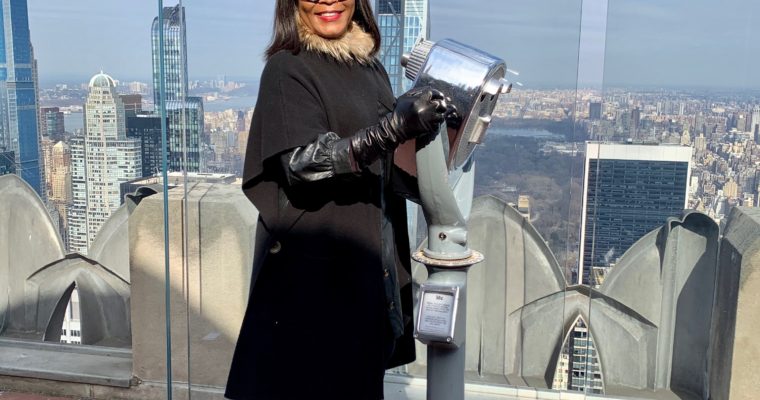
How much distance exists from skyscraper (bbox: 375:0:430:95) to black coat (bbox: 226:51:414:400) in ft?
2.94

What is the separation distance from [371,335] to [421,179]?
39 centimetres

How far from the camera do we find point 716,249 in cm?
269

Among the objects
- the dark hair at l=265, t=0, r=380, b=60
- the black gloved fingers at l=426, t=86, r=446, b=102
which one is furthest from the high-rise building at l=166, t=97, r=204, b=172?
the black gloved fingers at l=426, t=86, r=446, b=102

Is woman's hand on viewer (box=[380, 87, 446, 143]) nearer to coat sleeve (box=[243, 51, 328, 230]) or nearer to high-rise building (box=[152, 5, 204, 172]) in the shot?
coat sleeve (box=[243, 51, 328, 230])

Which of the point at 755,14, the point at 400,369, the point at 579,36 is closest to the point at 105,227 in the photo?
the point at 400,369

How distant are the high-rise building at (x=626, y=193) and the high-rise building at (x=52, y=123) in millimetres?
2222

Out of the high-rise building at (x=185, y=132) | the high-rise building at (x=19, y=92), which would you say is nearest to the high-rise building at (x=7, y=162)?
the high-rise building at (x=19, y=92)

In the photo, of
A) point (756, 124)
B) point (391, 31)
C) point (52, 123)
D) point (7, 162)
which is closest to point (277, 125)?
point (391, 31)

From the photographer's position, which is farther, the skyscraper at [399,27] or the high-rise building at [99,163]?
the high-rise building at [99,163]

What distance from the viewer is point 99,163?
3109 millimetres

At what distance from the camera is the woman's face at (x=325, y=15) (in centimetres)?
168

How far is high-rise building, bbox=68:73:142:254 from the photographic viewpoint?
9.86 feet

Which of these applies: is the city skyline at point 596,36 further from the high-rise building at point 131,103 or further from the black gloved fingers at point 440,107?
the black gloved fingers at point 440,107

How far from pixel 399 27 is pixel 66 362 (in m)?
2.12
